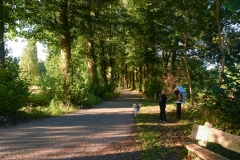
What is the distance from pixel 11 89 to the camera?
34.8ft

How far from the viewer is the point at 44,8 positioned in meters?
15.8

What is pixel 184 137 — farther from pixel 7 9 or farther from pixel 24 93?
pixel 7 9

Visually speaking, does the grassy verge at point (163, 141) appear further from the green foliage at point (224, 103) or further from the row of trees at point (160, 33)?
the row of trees at point (160, 33)

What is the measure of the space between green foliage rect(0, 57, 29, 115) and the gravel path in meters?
1.10

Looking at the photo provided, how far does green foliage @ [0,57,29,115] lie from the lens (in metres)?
10.4

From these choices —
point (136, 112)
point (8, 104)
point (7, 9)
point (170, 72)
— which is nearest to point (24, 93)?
point (8, 104)

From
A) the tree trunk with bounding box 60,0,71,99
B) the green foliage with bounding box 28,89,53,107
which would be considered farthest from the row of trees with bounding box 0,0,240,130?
the green foliage with bounding box 28,89,53,107

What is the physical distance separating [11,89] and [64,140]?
4.16 metres

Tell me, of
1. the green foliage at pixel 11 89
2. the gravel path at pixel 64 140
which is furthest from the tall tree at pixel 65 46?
the gravel path at pixel 64 140

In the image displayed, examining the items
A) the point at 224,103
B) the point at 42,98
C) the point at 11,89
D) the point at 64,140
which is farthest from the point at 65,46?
the point at 224,103

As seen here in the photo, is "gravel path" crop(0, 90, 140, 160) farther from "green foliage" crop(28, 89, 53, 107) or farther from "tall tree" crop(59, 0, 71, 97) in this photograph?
"green foliage" crop(28, 89, 53, 107)

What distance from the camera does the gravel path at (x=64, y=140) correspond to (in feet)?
21.4

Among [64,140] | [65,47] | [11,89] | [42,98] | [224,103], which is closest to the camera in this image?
[224,103]

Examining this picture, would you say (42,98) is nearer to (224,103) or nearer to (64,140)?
(64,140)
